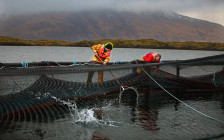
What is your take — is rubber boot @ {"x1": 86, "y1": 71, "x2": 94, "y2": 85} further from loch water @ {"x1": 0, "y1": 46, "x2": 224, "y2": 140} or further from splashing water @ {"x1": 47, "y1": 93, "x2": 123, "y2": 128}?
splashing water @ {"x1": 47, "y1": 93, "x2": 123, "y2": 128}

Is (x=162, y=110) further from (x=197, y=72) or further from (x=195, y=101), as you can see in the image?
(x=197, y=72)

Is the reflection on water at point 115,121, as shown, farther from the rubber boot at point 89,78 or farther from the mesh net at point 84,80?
the rubber boot at point 89,78

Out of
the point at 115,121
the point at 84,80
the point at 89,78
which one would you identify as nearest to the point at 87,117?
the point at 115,121

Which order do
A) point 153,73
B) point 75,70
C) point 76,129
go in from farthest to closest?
1. point 153,73
2. point 75,70
3. point 76,129

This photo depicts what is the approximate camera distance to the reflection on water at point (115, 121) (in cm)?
706

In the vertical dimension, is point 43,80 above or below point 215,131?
above

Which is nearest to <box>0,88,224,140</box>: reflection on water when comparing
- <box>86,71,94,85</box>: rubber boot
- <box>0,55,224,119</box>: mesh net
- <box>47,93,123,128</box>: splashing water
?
<box>47,93,123,128</box>: splashing water

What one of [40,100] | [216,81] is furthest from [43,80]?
[216,81]

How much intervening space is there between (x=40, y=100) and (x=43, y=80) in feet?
2.41

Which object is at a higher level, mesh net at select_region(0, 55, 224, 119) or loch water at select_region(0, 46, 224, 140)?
mesh net at select_region(0, 55, 224, 119)

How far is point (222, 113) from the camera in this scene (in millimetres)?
9727

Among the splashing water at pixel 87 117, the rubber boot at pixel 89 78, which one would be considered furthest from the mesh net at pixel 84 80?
the splashing water at pixel 87 117

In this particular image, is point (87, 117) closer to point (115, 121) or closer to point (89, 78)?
point (115, 121)

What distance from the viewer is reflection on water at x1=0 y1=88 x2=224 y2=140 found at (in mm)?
7062
